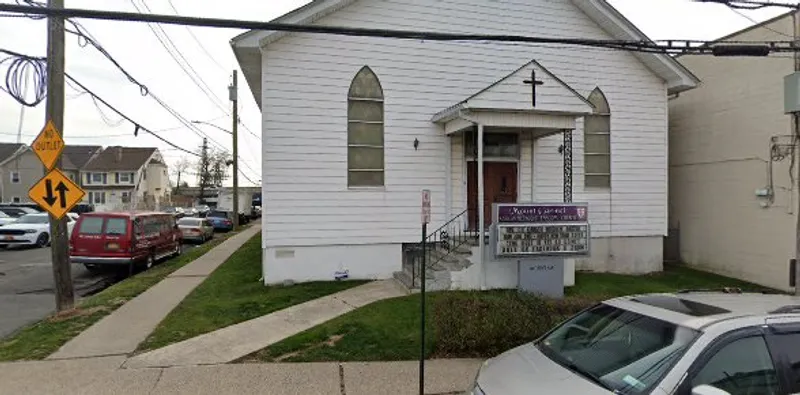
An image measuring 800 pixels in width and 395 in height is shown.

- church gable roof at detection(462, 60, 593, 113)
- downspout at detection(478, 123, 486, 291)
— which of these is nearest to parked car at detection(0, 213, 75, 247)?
downspout at detection(478, 123, 486, 291)

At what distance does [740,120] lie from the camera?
42.2ft

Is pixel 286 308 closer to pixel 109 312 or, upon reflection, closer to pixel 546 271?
pixel 109 312

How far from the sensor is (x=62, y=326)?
7.94m

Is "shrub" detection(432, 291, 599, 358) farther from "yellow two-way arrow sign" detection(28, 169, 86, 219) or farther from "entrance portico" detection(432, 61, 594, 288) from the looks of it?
"yellow two-way arrow sign" detection(28, 169, 86, 219)

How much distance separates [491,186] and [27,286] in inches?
459

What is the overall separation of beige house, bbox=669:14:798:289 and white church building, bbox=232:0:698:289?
4.80 feet

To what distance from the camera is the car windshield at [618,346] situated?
3156mm

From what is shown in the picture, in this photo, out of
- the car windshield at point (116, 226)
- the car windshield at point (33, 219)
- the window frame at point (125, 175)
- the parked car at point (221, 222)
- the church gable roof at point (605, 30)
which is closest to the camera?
the church gable roof at point (605, 30)

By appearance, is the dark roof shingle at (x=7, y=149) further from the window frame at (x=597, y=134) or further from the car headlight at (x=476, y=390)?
the car headlight at (x=476, y=390)

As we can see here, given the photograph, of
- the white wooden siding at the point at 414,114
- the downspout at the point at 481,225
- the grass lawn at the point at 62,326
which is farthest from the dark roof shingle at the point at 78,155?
the downspout at the point at 481,225

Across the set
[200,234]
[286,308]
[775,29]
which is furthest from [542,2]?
[200,234]

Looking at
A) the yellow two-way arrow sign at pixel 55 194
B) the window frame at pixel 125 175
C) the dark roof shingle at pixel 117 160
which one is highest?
the dark roof shingle at pixel 117 160

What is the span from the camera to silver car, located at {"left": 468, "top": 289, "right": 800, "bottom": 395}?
3.06m

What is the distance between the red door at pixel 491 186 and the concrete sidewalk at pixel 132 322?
6889 millimetres
